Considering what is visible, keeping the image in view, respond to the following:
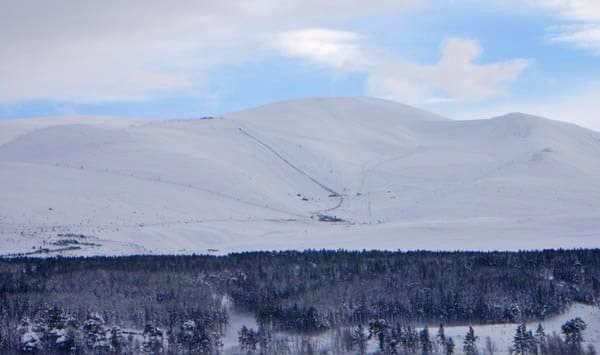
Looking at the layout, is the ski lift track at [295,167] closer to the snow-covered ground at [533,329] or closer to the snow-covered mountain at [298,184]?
the snow-covered mountain at [298,184]

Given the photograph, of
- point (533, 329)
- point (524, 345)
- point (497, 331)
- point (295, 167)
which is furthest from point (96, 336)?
point (295, 167)

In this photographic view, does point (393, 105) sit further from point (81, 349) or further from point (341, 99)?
point (81, 349)

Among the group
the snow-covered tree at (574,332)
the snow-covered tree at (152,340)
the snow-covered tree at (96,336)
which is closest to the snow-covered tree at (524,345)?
the snow-covered tree at (574,332)

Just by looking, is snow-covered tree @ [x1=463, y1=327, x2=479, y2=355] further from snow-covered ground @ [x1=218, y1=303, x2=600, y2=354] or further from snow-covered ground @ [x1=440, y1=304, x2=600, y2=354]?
snow-covered ground @ [x1=440, y1=304, x2=600, y2=354]

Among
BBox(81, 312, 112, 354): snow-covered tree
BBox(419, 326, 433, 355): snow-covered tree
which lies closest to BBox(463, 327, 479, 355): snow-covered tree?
BBox(419, 326, 433, 355): snow-covered tree

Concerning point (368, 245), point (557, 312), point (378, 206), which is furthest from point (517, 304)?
point (378, 206)

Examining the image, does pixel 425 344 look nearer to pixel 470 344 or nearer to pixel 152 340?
pixel 470 344

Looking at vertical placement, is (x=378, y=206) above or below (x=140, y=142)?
below
